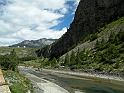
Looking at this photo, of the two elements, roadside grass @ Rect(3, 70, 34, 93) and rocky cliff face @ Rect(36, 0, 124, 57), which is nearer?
roadside grass @ Rect(3, 70, 34, 93)

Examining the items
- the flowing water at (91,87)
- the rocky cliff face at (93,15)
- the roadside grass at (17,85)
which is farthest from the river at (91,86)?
the rocky cliff face at (93,15)

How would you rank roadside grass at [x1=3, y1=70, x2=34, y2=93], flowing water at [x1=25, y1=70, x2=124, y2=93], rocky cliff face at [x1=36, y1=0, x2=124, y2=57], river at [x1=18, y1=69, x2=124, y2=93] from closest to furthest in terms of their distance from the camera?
roadside grass at [x1=3, y1=70, x2=34, y2=93], flowing water at [x1=25, y1=70, x2=124, y2=93], river at [x1=18, y1=69, x2=124, y2=93], rocky cliff face at [x1=36, y1=0, x2=124, y2=57]

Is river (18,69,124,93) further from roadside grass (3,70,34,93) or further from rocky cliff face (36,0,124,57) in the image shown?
rocky cliff face (36,0,124,57)

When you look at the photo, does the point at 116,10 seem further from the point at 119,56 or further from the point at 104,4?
the point at 119,56

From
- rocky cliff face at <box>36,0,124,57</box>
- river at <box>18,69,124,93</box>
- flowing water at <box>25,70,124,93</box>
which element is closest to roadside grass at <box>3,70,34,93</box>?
river at <box>18,69,124,93</box>

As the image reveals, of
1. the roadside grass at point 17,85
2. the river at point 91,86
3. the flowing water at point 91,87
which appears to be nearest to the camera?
the roadside grass at point 17,85

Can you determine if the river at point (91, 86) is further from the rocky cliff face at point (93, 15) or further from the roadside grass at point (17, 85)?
the rocky cliff face at point (93, 15)

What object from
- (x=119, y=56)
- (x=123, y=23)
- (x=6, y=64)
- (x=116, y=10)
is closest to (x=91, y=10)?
(x=116, y=10)

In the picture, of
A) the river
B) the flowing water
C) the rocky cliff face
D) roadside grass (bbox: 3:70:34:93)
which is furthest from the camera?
the rocky cliff face

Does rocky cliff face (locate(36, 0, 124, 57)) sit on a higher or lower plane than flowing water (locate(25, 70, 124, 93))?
higher

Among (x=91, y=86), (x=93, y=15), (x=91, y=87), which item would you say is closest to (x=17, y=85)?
(x=91, y=87)

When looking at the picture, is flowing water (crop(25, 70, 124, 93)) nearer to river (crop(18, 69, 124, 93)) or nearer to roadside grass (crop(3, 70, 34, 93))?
river (crop(18, 69, 124, 93))

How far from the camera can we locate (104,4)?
175125 mm

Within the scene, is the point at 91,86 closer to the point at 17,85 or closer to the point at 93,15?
the point at 17,85
